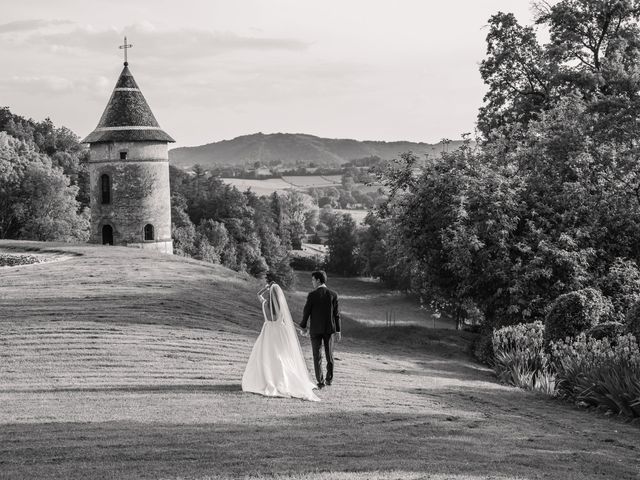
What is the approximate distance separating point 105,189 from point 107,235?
2.40 meters

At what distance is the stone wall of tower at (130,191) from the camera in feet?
144

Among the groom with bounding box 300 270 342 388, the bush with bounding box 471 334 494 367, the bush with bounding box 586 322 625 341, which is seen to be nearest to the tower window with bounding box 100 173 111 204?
the bush with bounding box 471 334 494 367

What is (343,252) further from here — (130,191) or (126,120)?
(126,120)

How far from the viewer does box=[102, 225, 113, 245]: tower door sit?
146ft

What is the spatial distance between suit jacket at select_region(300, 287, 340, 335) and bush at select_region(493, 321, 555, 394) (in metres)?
6.84

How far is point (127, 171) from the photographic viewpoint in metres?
43.8

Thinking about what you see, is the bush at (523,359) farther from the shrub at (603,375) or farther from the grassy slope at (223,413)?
the shrub at (603,375)

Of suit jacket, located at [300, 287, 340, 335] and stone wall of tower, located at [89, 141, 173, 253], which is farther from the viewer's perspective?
stone wall of tower, located at [89, 141, 173, 253]

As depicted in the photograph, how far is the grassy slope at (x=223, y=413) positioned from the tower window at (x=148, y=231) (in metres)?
19.0

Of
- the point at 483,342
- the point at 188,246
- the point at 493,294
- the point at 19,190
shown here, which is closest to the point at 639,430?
the point at 483,342

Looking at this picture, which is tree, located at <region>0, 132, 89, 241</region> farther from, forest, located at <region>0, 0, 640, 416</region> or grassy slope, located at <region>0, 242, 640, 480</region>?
grassy slope, located at <region>0, 242, 640, 480</region>

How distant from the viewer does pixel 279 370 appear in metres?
14.5

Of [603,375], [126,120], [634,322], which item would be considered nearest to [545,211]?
[634,322]

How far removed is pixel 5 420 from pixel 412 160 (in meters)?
22.4
